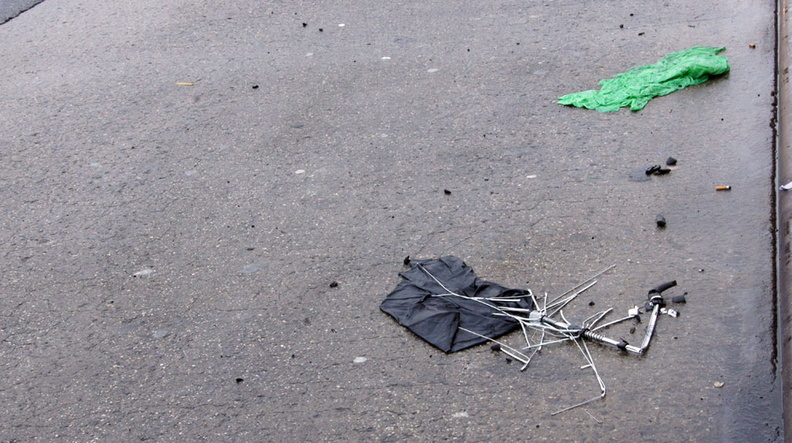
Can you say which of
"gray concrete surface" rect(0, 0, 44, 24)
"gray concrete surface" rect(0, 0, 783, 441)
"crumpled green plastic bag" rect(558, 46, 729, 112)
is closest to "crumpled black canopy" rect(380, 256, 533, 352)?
"gray concrete surface" rect(0, 0, 783, 441)

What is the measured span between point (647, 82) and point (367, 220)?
2.54 metres

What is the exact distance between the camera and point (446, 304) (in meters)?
3.85

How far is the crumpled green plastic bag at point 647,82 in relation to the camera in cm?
553

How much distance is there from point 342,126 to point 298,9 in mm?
2677

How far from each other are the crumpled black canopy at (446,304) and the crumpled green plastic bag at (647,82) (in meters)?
2.10

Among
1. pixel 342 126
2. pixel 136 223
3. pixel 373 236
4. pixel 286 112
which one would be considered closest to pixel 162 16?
pixel 286 112

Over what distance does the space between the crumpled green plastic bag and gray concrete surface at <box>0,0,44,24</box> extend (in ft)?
20.6

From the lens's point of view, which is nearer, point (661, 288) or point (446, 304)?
point (661, 288)

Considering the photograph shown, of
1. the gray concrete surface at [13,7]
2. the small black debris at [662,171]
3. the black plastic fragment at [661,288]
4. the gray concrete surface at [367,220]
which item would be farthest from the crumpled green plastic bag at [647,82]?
the gray concrete surface at [13,7]

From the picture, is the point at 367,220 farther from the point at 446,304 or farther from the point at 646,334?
the point at 646,334

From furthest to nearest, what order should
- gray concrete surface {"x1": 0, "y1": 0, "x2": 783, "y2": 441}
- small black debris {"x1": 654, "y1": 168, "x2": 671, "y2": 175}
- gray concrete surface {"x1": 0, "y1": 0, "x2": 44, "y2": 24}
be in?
gray concrete surface {"x1": 0, "y1": 0, "x2": 44, "y2": 24} → small black debris {"x1": 654, "y1": 168, "x2": 671, "y2": 175} → gray concrete surface {"x1": 0, "y1": 0, "x2": 783, "y2": 441}

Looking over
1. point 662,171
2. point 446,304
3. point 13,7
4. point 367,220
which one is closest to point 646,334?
point 446,304

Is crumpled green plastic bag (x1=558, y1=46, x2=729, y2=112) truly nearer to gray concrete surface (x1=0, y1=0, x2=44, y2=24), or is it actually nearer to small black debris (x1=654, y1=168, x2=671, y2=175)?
small black debris (x1=654, y1=168, x2=671, y2=175)

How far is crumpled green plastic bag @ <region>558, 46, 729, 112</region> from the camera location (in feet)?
18.1
